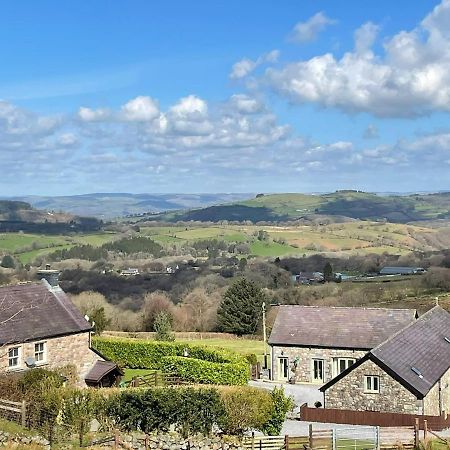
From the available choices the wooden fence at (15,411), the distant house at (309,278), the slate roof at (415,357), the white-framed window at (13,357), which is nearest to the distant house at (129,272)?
the distant house at (309,278)

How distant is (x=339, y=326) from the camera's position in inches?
1779

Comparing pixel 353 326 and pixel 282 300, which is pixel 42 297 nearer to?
pixel 353 326

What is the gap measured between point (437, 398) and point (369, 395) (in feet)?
12.4

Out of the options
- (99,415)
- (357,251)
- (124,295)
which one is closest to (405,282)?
(124,295)

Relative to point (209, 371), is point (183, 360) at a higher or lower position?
higher

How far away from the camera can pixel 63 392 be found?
26016 millimetres

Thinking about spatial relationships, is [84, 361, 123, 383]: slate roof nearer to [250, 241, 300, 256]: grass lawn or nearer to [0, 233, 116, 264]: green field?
[0, 233, 116, 264]: green field

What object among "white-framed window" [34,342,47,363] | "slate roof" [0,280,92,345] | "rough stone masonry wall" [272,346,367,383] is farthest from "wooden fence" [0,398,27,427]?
"rough stone masonry wall" [272,346,367,383]

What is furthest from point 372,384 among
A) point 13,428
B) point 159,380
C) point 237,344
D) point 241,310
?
point 241,310

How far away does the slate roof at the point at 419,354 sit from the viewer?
33375mm

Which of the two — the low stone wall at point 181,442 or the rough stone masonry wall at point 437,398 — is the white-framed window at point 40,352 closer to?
the low stone wall at point 181,442

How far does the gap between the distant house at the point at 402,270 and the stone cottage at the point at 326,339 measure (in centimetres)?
7571

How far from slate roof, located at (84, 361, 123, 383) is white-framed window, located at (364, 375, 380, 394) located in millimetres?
14251

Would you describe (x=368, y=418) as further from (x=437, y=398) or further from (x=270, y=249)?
(x=270, y=249)
